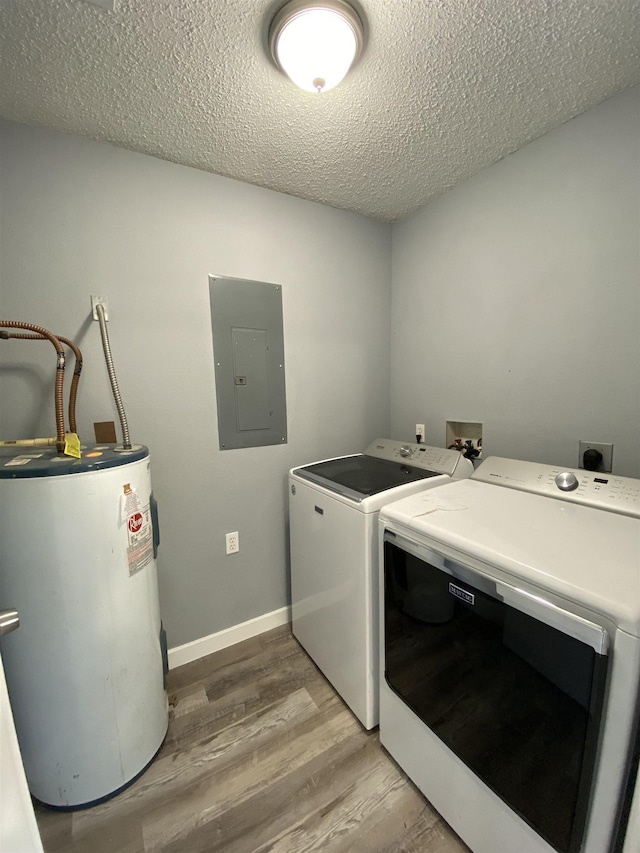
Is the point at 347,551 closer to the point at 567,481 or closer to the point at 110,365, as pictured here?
the point at 567,481

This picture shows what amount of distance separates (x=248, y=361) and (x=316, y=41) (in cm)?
108

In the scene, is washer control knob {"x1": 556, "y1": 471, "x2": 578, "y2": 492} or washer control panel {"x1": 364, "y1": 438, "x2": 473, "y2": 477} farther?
washer control panel {"x1": 364, "y1": 438, "x2": 473, "y2": 477}

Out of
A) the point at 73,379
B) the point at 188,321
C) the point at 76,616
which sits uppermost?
the point at 188,321

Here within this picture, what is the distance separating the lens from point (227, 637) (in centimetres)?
168

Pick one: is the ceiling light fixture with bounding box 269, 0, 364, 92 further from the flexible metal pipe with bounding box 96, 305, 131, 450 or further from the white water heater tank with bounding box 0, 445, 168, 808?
the white water heater tank with bounding box 0, 445, 168, 808

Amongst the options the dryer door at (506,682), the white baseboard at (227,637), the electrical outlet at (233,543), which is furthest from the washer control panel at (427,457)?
the white baseboard at (227,637)

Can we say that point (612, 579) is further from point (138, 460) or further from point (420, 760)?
point (138, 460)

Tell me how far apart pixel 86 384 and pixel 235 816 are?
1550 mm

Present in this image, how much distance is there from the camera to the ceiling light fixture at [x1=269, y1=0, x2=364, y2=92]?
0.83 m

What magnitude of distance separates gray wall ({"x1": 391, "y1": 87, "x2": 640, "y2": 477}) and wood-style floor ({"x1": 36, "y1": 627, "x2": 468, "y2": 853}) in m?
1.31

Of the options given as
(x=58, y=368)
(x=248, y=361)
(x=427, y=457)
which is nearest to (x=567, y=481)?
(x=427, y=457)

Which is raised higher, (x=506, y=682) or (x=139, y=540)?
(x=139, y=540)

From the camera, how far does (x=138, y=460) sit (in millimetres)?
1086

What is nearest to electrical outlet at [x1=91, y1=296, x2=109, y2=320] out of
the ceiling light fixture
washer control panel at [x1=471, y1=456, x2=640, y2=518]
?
the ceiling light fixture
